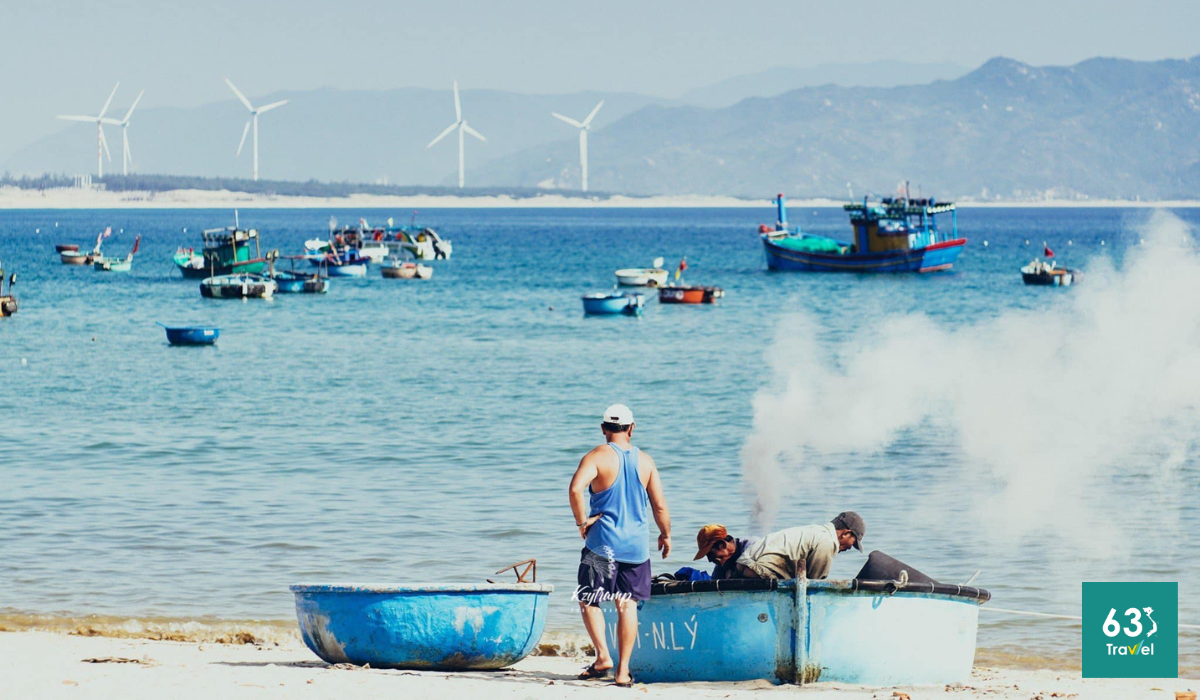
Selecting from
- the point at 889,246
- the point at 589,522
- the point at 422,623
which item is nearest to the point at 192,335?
the point at 422,623

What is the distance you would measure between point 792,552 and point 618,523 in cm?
158

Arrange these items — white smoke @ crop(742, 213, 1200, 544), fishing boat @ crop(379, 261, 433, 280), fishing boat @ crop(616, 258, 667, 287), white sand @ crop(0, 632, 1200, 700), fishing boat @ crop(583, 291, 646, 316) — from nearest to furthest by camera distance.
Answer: white sand @ crop(0, 632, 1200, 700), white smoke @ crop(742, 213, 1200, 544), fishing boat @ crop(583, 291, 646, 316), fishing boat @ crop(616, 258, 667, 287), fishing boat @ crop(379, 261, 433, 280)

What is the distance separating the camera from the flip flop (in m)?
12.8

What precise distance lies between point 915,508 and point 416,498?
7758 mm

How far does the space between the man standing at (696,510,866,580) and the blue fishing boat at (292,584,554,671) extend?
173cm

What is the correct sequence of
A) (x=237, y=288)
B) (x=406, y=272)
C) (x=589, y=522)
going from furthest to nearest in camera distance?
1. (x=406, y=272)
2. (x=237, y=288)
3. (x=589, y=522)

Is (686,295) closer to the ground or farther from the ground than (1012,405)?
farther from the ground

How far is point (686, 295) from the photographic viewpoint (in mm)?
77750

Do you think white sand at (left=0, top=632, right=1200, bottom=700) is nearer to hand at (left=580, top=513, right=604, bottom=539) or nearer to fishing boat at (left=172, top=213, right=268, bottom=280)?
hand at (left=580, top=513, right=604, bottom=539)

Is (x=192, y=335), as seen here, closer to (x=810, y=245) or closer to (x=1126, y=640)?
(x=1126, y=640)

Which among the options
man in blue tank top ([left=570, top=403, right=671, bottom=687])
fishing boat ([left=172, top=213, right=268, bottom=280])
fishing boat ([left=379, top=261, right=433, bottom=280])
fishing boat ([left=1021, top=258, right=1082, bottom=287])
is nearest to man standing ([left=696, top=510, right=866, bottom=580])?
man in blue tank top ([left=570, top=403, right=671, bottom=687])

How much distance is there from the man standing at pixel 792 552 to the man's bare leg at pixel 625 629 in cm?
77

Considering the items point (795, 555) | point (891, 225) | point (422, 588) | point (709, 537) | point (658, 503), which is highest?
point (891, 225)

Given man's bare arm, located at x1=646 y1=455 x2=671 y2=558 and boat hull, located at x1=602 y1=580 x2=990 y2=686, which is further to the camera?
boat hull, located at x1=602 y1=580 x2=990 y2=686
